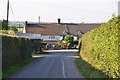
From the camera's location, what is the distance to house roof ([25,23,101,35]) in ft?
353

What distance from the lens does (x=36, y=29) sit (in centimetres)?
10788

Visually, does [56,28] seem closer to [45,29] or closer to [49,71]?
[45,29]

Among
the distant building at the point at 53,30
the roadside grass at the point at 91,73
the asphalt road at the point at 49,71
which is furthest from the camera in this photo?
the distant building at the point at 53,30

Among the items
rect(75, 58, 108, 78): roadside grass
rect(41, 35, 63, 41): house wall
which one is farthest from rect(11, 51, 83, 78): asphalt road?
rect(41, 35, 63, 41): house wall

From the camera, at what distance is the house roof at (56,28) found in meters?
108

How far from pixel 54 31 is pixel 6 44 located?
83762 millimetres

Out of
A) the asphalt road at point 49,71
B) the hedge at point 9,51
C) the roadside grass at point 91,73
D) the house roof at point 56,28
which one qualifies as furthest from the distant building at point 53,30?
the roadside grass at point 91,73

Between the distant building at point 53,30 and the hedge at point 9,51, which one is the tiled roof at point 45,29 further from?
the hedge at point 9,51

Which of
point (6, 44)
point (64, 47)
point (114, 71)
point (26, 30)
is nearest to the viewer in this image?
point (114, 71)

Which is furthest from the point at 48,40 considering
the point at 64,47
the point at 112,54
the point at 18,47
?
the point at 112,54

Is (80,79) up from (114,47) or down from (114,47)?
down

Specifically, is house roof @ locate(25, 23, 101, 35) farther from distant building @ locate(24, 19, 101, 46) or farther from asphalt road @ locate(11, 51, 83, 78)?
asphalt road @ locate(11, 51, 83, 78)

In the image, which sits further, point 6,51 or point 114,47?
point 6,51

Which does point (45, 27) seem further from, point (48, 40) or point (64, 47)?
point (64, 47)
